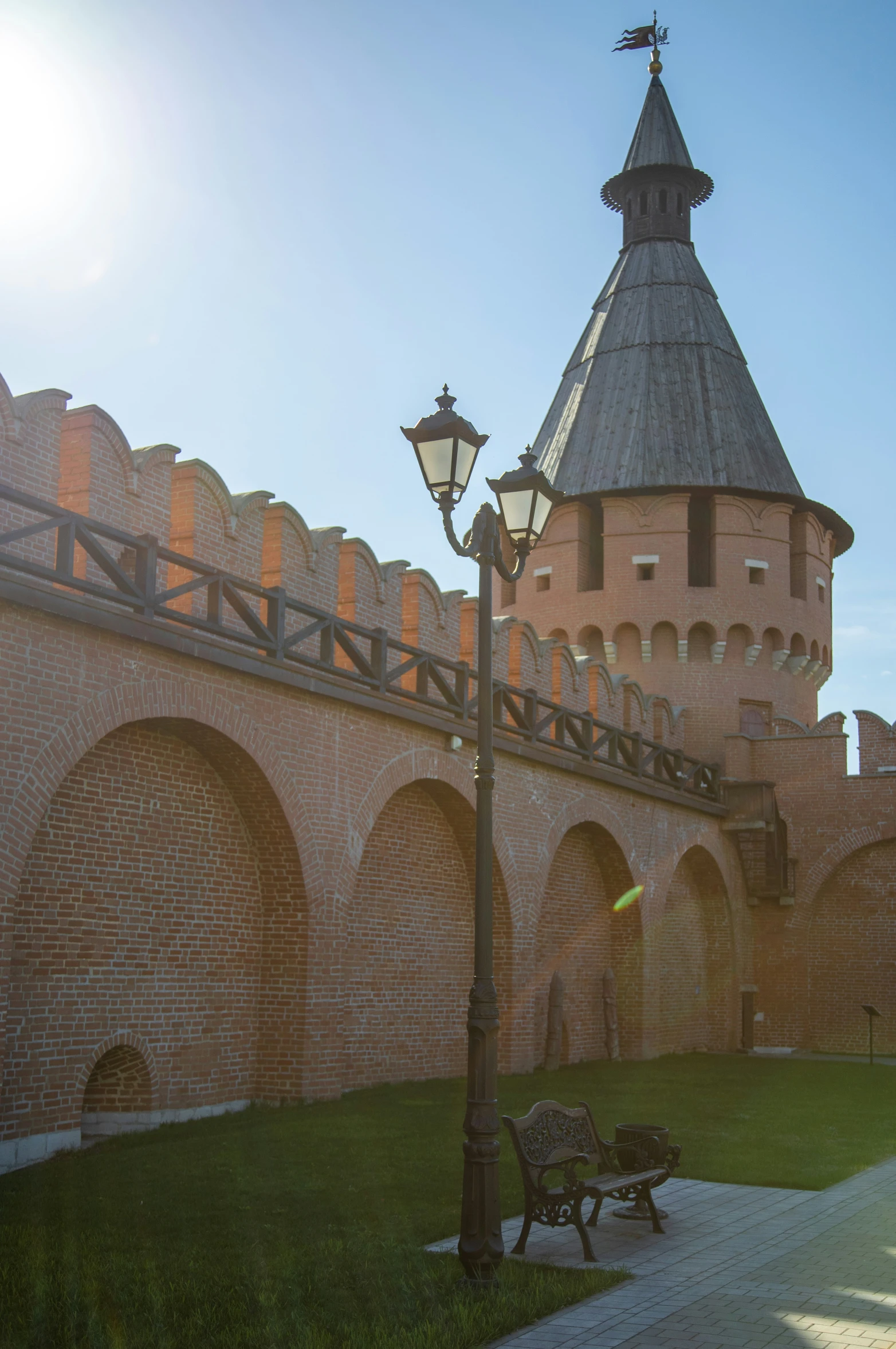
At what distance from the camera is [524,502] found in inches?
329

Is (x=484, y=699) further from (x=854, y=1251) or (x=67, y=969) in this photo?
(x=67, y=969)

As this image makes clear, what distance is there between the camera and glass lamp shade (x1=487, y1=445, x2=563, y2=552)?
836 centimetres

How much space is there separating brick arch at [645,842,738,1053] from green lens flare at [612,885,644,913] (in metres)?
1.41

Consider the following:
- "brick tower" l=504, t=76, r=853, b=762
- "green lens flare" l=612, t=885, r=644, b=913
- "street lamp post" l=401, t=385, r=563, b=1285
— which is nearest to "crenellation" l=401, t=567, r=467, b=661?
"green lens flare" l=612, t=885, r=644, b=913

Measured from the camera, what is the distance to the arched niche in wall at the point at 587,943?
1903cm

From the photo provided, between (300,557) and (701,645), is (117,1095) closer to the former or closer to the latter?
(300,557)

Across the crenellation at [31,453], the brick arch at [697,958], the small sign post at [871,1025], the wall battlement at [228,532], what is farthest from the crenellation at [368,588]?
the small sign post at [871,1025]

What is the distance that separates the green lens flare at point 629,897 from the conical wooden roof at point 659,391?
8891 millimetres

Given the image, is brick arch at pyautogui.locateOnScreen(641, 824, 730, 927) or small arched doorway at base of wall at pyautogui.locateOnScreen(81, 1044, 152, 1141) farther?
brick arch at pyautogui.locateOnScreen(641, 824, 730, 927)

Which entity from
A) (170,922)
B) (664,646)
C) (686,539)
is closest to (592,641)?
(664,646)

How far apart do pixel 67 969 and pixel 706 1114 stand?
6.74 metres

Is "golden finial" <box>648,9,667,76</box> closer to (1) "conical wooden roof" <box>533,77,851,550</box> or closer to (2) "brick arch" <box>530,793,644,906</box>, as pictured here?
(1) "conical wooden roof" <box>533,77,851,550</box>

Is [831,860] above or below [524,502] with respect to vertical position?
below

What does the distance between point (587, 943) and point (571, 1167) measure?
12.4m
